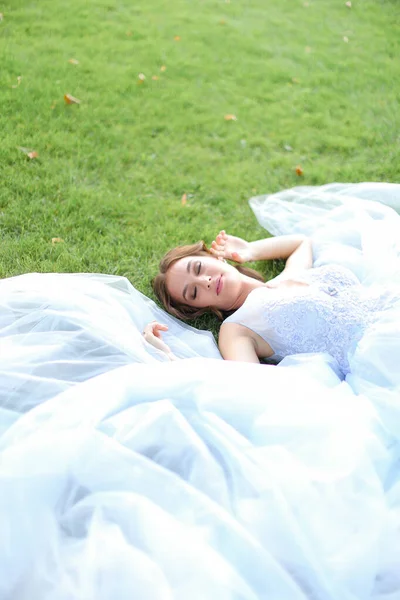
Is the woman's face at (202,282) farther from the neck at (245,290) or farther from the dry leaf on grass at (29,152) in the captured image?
the dry leaf on grass at (29,152)

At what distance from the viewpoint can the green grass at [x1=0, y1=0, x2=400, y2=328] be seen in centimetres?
454

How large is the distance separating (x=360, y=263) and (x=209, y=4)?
5.53 m

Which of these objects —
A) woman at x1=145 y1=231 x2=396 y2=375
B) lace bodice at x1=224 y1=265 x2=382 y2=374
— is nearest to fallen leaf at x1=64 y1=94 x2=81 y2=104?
woman at x1=145 y1=231 x2=396 y2=375

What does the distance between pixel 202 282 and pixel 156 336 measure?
457mm

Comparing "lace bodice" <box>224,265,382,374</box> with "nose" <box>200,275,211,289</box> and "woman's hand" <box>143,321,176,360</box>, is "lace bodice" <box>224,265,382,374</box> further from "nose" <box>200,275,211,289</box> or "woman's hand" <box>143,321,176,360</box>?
"woman's hand" <box>143,321,176,360</box>

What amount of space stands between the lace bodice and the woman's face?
16cm

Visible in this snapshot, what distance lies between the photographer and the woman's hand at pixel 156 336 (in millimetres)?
3307

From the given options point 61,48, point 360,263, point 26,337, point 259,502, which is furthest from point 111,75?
point 259,502

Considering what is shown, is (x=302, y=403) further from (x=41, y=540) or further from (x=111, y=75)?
(x=111, y=75)

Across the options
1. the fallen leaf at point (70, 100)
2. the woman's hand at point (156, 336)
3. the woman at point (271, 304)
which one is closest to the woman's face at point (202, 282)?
the woman at point (271, 304)

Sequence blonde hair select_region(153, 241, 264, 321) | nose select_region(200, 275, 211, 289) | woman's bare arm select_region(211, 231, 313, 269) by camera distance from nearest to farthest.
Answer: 1. nose select_region(200, 275, 211, 289)
2. blonde hair select_region(153, 241, 264, 321)
3. woman's bare arm select_region(211, 231, 313, 269)

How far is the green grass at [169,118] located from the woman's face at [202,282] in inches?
18.5

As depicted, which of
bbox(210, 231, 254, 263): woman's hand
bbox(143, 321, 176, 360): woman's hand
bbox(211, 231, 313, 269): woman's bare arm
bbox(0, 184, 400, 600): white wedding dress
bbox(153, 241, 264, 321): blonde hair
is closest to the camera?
bbox(0, 184, 400, 600): white wedding dress

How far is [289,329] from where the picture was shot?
343 centimetres
